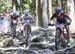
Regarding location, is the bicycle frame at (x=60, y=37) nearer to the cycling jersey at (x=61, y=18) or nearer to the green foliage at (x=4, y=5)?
the cycling jersey at (x=61, y=18)

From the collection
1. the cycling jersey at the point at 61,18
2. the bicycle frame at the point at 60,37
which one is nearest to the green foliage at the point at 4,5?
the bicycle frame at the point at 60,37

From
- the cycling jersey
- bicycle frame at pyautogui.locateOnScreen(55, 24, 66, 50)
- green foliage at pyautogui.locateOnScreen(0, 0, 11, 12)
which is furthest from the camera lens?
green foliage at pyautogui.locateOnScreen(0, 0, 11, 12)

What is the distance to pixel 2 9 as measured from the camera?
2028 inches

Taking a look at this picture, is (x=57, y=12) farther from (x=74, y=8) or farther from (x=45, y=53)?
(x=74, y=8)

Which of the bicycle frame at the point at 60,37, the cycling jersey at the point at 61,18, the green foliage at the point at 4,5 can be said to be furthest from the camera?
the green foliage at the point at 4,5

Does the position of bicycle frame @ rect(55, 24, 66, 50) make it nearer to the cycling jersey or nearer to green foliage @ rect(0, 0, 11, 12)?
the cycling jersey

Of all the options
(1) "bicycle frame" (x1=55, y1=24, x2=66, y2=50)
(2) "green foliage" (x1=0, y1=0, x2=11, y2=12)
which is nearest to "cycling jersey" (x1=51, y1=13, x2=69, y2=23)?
(1) "bicycle frame" (x1=55, y1=24, x2=66, y2=50)

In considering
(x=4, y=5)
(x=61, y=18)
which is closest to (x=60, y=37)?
(x=61, y=18)

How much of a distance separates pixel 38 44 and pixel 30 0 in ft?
128

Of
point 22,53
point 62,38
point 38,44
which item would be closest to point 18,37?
point 38,44

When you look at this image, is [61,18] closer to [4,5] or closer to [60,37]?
[60,37]

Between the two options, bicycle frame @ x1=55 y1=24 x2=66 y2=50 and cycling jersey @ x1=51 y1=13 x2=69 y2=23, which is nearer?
cycling jersey @ x1=51 y1=13 x2=69 y2=23

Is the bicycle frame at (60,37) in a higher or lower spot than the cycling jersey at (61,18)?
lower

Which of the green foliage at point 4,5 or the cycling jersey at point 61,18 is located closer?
the cycling jersey at point 61,18
